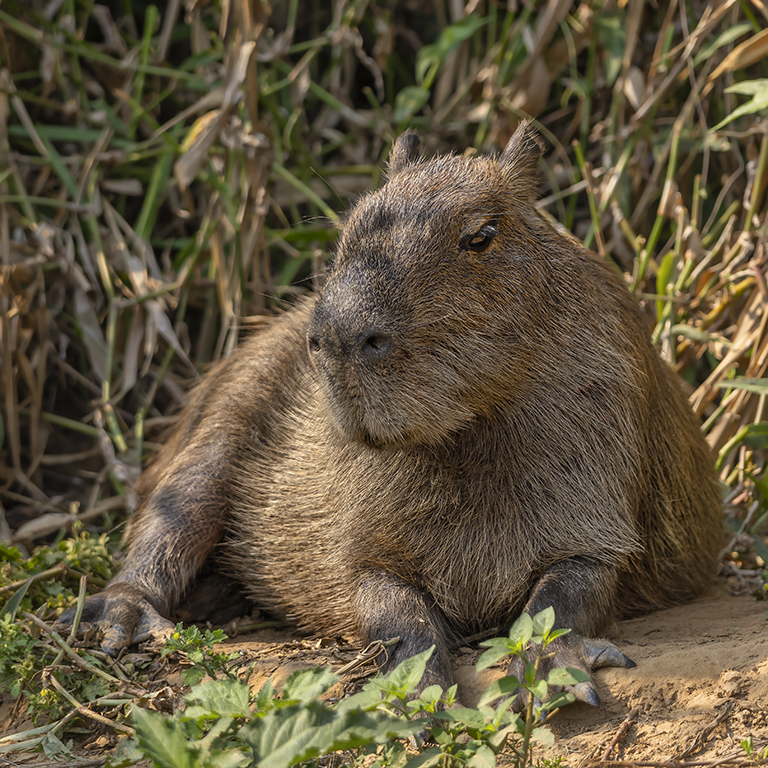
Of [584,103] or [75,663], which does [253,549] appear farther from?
[584,103]

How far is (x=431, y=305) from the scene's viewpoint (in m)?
2.36

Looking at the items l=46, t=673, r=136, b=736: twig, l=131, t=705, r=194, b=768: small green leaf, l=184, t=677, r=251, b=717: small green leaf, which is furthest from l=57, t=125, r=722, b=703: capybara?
l=131, t=705, r=194, b=768: small green leaf

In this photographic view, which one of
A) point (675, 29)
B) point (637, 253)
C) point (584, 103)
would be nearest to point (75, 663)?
point (637, 253)

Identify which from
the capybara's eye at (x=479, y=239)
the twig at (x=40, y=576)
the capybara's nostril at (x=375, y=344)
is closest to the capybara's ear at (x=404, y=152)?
the capybara's eye at (x=479, y=239)

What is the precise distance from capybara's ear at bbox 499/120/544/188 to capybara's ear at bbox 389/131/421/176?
0.31 m

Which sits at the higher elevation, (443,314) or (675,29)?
(675,29)

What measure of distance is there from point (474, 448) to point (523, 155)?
90 centimetres

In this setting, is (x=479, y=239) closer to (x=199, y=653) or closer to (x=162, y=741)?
(x=199, y=653)

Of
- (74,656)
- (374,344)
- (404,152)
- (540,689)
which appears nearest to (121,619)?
(74,656)

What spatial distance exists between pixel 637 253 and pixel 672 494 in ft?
5.35

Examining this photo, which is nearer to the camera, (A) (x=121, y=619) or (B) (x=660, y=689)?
(B) (x=660, y=689)

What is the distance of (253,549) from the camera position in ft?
10.7

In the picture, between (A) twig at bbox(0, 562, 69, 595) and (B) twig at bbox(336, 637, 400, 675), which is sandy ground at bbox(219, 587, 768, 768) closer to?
(B) twig at bbox(336, 637, 400, 675)

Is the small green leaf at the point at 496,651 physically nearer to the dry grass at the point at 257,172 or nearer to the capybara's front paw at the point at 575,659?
the capybara's front paw at the point at 575,659
